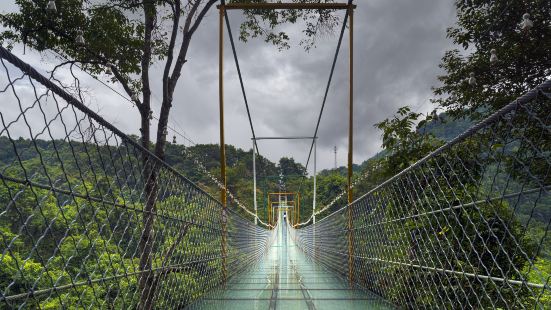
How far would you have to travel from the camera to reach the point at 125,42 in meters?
4.30

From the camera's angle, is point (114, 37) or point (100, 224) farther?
point (114, 37)

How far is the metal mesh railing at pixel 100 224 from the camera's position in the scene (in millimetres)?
905

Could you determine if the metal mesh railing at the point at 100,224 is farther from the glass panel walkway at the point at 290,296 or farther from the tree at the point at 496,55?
the tree at the point at 496,55

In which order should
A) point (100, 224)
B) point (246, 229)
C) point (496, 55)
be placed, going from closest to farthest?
1. point (100, 224)
2. point (496, 55)
3. point (246, 229)

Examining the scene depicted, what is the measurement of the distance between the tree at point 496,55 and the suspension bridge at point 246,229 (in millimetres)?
1215

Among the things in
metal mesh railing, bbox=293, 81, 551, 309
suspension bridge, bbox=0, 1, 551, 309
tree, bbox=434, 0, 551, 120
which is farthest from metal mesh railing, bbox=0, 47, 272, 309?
tree, bbox=434, 0, 551, 120

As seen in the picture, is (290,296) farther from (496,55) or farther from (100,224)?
(496,55)

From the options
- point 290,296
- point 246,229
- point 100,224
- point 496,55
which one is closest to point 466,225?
point 100,224

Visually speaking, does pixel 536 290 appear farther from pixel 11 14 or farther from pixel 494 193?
pixel 11 14

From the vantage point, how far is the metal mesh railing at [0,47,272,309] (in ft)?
2.97

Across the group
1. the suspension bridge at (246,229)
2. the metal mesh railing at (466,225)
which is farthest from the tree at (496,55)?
the metal mesh railing at (466,225)

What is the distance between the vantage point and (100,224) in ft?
4.36

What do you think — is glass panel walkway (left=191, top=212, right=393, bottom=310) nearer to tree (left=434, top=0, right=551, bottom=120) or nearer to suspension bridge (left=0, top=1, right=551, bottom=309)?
suspension bridge (left=0, top=1, right=551, bottom=309)

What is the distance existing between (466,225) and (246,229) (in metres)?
3.91
